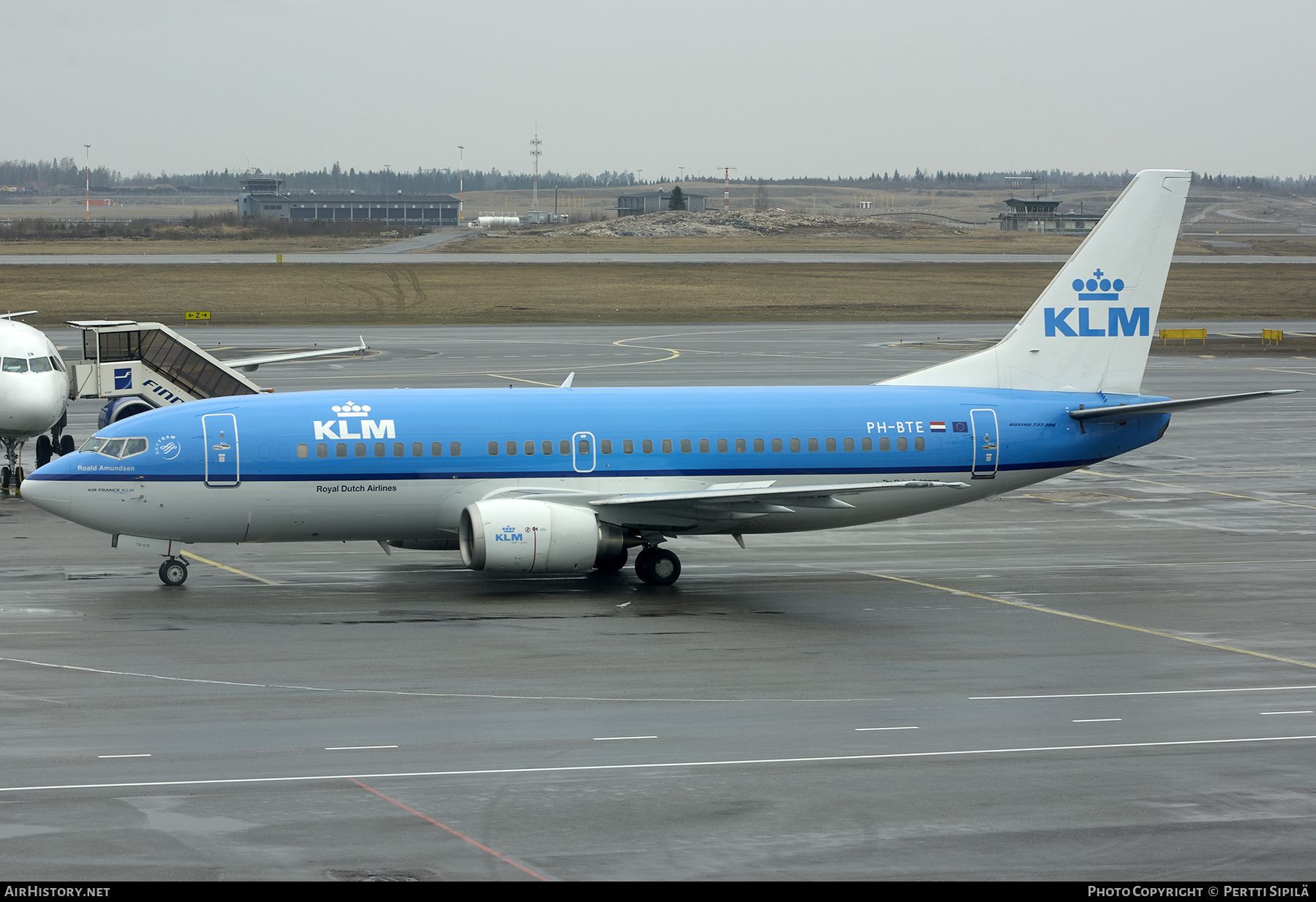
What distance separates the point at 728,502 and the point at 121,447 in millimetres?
13659

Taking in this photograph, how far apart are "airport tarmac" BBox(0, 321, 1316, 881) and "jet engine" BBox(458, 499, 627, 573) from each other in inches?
40.0

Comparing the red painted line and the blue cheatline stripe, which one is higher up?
the blue cheatline stripe

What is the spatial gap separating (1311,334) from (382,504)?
274 feet

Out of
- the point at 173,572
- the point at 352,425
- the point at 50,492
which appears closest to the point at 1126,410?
the point at 352,425

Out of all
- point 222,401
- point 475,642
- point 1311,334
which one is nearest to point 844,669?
point 475,642

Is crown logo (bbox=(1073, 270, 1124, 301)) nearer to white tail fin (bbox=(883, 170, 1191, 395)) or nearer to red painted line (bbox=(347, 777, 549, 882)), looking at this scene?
white tail fin (bbox=(883, 170, 1191, 395))

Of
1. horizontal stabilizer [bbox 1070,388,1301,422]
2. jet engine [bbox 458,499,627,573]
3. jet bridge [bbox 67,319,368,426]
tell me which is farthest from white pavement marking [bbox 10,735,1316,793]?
jet bridge [bbox 67,319,368,426]

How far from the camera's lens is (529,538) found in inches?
1196

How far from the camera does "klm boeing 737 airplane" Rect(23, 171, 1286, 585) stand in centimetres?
3094

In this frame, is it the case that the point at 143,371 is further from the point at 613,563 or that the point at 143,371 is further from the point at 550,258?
the point at 550,258

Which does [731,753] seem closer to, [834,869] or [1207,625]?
[834,869]

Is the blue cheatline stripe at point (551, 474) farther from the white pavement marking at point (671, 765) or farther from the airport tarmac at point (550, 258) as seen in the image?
the airport tarmac at point (550, 258)

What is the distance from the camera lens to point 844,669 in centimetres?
2548

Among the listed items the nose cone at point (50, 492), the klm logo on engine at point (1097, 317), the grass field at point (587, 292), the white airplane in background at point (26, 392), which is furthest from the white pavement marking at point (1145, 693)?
the grass field at point (587, 292)
